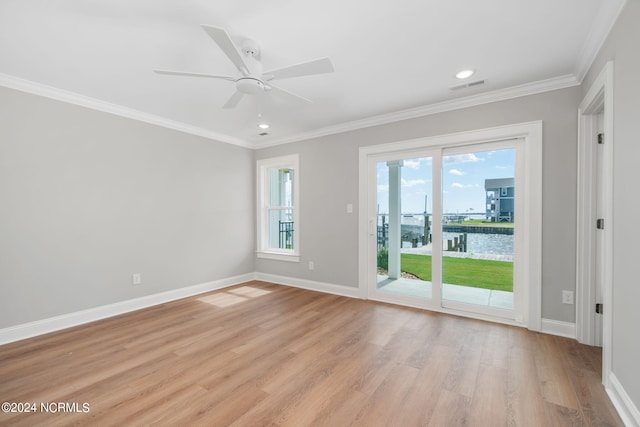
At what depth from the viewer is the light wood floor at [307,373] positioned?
1.63 m

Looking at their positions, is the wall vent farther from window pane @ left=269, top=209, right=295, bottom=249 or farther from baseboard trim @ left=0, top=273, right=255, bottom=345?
baseboard trim @ left=0, top=273, right=255, bottom=345

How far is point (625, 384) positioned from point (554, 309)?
1271 mm

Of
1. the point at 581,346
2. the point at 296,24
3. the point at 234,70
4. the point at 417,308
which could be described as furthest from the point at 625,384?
the point at 234,70

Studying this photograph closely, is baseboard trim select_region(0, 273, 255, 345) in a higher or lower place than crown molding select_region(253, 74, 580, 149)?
lower

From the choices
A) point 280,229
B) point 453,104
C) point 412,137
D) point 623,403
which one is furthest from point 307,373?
point 280,229

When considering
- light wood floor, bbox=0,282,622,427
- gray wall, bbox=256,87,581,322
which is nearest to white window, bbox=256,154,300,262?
gray wall, bbox=256,87,581,322

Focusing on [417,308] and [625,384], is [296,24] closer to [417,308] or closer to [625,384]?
[625,384]

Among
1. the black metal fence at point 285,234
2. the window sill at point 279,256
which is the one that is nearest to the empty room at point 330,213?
the window sill at point 279,256

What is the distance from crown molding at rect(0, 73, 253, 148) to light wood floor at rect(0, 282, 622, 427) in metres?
2.46

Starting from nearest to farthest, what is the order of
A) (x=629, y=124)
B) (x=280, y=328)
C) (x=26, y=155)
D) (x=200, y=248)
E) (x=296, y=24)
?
(x=629, y=124) → (x=296, y=24) → (x=26, y=155) → (x=280, y=328) → (x=200, y=248)

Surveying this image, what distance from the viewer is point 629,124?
155 cm

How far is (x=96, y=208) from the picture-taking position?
10.3 ft

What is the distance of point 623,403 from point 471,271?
1.77 m

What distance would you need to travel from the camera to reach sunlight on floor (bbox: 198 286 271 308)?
3.75 metres
